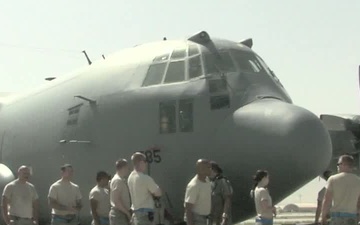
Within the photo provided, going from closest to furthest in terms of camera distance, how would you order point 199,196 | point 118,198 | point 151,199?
point 199,196, point 151,199, point 118,198

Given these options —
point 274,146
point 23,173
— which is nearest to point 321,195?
point 274,146

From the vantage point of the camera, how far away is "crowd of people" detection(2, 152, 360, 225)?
10633 millimetres

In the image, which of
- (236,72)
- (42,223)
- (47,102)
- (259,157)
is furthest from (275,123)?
(42,223)

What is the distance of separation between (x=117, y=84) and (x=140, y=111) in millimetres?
966

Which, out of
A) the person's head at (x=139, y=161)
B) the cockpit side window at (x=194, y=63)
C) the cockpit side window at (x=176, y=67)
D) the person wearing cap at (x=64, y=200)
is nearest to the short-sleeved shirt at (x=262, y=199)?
the person's head at (x=139, y=161)

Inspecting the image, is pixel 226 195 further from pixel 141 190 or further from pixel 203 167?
pixel 141 190

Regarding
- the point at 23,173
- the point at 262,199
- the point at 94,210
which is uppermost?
the point at 23,173

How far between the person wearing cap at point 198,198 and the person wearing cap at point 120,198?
1151 mm

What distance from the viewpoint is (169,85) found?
560 inches

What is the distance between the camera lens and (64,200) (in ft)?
42.8

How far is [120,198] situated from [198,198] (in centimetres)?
137

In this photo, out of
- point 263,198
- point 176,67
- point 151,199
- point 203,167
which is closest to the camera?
point 203,167

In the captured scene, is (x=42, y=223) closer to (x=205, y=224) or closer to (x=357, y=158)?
(x=205, y=224)

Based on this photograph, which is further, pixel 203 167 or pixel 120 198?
pixel 120 198
